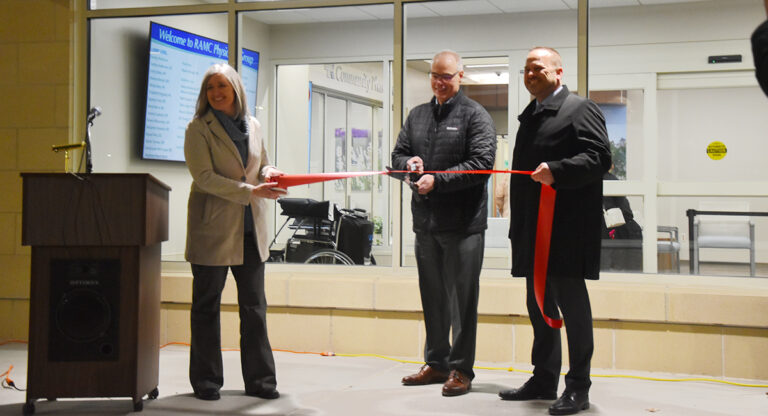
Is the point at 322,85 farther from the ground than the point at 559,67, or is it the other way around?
the point at 322,85

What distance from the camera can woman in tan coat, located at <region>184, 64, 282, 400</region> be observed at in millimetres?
3299

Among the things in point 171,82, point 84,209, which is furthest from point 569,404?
point 171,82

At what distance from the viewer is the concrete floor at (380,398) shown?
324 cm

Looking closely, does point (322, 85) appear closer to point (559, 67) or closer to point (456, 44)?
point (456, 44)

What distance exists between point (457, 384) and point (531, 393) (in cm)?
34

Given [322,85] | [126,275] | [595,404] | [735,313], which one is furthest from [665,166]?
[126,275]

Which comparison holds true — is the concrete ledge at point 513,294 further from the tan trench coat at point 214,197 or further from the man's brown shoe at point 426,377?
the tan trench coat at point 214,197

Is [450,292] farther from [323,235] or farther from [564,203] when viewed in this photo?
[323,235]

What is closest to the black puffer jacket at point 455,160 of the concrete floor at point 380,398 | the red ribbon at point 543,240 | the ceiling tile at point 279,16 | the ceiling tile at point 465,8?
the red ribbon at point 543,240

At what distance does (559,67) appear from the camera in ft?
10.8

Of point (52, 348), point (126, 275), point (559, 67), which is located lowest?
point (52, 348)

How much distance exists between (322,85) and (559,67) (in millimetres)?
2770

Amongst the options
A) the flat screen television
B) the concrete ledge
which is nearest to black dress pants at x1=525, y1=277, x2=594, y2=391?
the concrete ledge

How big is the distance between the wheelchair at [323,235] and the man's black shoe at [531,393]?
1.81 m
